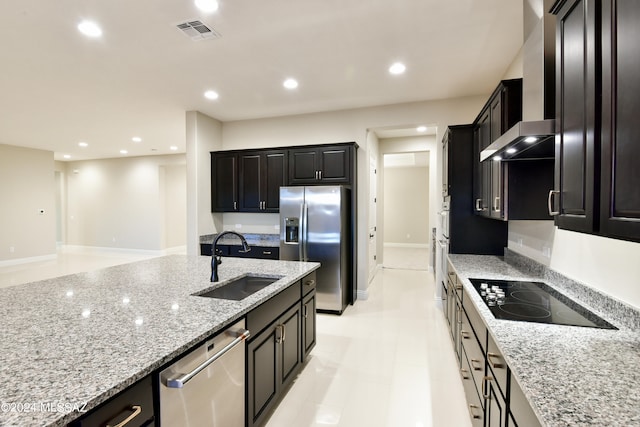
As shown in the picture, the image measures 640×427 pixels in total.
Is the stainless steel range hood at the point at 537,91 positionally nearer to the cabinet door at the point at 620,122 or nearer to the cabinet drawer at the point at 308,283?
the cabinet door at the point at 620,122

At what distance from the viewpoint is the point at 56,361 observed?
1007 mm

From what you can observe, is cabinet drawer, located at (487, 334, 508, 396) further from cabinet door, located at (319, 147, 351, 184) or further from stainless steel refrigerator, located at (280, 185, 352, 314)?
cabinet door, located at (319, 147, 351, 184)

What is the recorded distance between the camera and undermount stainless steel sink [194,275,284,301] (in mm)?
2199

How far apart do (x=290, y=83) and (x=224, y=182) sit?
2.09 metres

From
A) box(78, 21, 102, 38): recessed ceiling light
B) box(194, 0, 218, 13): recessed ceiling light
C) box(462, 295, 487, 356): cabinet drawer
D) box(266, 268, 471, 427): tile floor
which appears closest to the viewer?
box(462, 295, 487, 356): cabinet drawer

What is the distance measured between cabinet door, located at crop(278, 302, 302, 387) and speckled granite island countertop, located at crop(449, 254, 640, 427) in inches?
49.6

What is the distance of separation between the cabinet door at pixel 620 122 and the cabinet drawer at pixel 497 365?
67 cm

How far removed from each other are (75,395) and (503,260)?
3486 mm

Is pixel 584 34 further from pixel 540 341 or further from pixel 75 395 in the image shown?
pixel 75 395

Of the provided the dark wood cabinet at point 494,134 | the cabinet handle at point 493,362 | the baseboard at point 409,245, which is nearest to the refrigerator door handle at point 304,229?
the dark wood cabinet at point 494,134


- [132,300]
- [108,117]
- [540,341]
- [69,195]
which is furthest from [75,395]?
[69,195]

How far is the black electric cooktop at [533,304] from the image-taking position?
152 cm

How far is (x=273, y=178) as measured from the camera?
184 inches

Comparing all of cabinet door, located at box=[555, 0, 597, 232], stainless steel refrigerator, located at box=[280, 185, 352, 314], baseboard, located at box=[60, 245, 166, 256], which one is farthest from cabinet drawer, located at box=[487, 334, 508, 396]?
baseboard, located at box=[60, 245, 166, 256]
